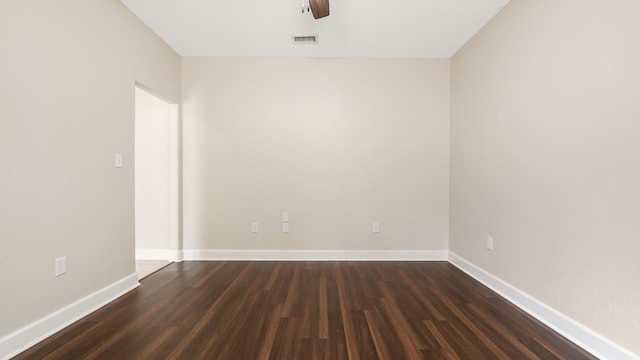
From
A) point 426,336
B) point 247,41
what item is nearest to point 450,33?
point 247,41

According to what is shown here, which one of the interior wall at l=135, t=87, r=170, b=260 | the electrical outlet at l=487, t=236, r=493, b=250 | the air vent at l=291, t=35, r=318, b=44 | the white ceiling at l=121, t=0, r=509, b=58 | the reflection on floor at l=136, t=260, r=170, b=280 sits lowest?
the reflection on floor at l=136, t=260, r=170, b=280

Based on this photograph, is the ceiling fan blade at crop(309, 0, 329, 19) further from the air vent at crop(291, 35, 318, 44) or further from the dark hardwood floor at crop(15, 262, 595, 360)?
the dark hardwood floor at crop(15, 262, 595, 360)

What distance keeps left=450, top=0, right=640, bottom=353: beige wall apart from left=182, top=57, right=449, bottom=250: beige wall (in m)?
0.73

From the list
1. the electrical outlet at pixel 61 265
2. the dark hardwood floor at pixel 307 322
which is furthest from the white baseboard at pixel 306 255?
the electrical outlet at pixel 61 265

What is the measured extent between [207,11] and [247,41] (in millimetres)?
566

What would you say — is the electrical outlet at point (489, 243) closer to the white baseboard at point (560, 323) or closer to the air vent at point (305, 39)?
the white baseboard at point (560, 323)

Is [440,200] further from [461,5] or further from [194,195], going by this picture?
[194,195]

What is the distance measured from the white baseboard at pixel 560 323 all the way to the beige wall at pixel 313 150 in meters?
1.07

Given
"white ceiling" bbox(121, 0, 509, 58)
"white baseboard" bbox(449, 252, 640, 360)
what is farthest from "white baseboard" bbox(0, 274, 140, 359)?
"white baseboard" bbox(449, 252, 640, 360)

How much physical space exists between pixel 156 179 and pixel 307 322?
8.87 ft

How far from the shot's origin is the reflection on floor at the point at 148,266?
2859 mm

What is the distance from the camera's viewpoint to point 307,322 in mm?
1868

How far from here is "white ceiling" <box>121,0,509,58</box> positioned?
2.38 meters

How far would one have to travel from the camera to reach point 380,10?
7.97 feet
